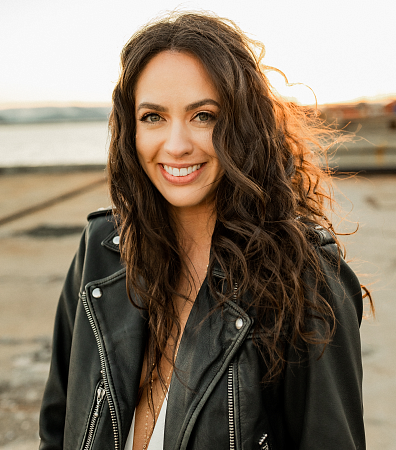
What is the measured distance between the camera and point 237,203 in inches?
64.2

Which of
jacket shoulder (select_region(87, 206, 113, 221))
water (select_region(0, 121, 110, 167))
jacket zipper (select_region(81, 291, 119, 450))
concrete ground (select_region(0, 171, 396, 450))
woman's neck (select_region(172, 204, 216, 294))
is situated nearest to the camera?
jacket zipper (select_region(81, 291, 119, 450))

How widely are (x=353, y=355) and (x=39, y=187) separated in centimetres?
1179

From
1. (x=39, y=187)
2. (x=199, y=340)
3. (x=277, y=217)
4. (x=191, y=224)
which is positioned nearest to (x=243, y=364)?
(x=199, y=340)

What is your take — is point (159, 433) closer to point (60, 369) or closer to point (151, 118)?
point (60, 369)

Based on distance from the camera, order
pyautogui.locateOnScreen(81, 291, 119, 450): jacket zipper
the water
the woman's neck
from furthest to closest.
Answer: the water → the woman's neck → pyautogui.locateOnScreen(81, 291, 119, 450): jacket zipper

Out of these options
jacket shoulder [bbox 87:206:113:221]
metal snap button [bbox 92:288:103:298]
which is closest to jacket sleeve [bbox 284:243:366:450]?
metal snap button [bbox 92:288:103:298]

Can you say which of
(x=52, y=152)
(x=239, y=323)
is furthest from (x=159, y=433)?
(x=52, y=152)

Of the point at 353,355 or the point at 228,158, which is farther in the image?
the point at 228,158

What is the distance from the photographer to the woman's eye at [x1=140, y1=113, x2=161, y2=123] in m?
1.70

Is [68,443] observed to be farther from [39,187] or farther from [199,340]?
[39,187]

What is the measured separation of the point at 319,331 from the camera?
1.40 m

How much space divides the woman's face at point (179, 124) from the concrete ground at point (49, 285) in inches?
31.6

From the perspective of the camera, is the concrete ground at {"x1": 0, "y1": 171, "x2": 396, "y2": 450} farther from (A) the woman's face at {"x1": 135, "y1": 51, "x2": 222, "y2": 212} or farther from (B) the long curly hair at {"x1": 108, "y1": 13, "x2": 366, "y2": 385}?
(A) the woman's face at {"x1": 135, "y1": 51, "x2": 222, "y2": 212}

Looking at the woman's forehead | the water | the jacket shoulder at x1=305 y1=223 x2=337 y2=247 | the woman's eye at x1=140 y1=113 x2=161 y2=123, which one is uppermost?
the woman's forehead
